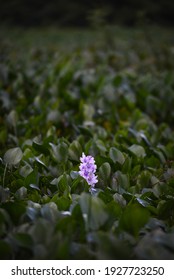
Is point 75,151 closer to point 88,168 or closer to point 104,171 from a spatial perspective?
point 104,171

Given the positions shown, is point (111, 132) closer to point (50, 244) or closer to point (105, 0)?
point (50, 244)

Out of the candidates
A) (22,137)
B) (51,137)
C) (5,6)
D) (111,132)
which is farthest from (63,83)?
(5,6)

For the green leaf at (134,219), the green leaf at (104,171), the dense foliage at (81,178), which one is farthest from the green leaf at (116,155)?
the green leaf at (134,219)

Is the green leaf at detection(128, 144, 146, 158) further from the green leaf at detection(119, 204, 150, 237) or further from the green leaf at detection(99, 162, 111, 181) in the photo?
the green leaf at detection(119, 204, 150, 237)

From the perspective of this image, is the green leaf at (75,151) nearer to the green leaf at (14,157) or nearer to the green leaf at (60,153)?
the green leaf at (60,153)

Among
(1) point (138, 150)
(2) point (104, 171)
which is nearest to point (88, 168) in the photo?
(2) point (104, 171)
